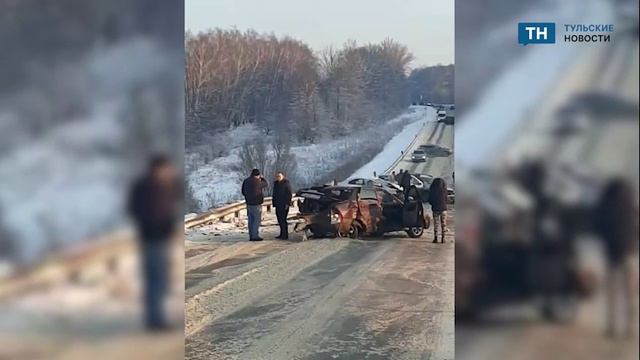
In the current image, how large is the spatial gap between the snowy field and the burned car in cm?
9

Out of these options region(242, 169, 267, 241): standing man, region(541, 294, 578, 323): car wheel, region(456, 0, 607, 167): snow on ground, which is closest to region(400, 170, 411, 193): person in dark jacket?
region(456, 0, 607, 167): snow on ground

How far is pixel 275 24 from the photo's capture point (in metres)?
2.86

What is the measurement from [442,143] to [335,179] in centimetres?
50

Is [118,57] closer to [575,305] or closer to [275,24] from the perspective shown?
[275,24]

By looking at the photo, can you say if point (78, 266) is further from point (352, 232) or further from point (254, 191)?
point (352, 232)

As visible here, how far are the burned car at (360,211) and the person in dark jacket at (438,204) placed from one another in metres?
0.05

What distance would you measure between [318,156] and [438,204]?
571mm

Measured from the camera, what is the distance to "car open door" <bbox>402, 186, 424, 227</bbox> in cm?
296

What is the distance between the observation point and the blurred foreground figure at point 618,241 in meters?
2.44

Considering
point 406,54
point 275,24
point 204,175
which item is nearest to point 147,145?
point 204,175

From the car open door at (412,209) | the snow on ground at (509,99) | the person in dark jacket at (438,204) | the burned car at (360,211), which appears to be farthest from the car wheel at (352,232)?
the snow on ground at (509,99)

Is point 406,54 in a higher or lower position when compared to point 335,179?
higher

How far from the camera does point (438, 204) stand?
2912mm

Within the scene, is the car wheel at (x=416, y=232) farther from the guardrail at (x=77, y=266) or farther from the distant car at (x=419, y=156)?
the guardrail at (x=77, y=266)
